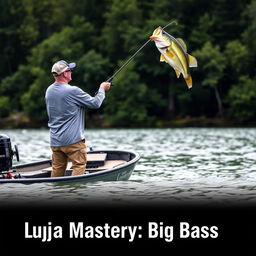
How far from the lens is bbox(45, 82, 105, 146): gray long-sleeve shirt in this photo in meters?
12.4

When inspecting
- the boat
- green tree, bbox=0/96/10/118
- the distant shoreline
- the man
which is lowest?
the distant shoreline

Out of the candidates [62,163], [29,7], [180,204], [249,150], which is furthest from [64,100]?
[29,7]

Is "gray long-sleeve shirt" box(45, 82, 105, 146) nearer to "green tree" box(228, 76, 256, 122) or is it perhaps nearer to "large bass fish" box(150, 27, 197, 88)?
"large bass fish" box(150, 27, 197, 88)

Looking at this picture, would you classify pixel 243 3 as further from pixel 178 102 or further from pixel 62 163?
pixel 62 163

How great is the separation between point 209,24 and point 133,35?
8.04m

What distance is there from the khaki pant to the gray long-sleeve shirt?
5.9 inches

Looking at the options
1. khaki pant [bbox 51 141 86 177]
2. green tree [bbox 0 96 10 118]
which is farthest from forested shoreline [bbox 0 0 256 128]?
khaki pant [bbox 51 141 86 177]

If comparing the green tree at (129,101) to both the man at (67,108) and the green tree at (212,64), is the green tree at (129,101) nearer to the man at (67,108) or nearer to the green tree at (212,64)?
the green tree at (212,64)

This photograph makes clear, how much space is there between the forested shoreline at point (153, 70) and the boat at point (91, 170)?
43.7 m

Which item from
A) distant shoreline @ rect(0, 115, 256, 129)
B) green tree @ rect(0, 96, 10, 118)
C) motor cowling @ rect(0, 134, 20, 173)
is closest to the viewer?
motor cowling @ rect(0, 134, 20, 173)

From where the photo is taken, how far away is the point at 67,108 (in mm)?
12414

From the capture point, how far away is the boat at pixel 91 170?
42.1 ft

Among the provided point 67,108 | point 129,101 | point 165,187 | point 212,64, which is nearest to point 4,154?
point 67,108

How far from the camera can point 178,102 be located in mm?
67312
